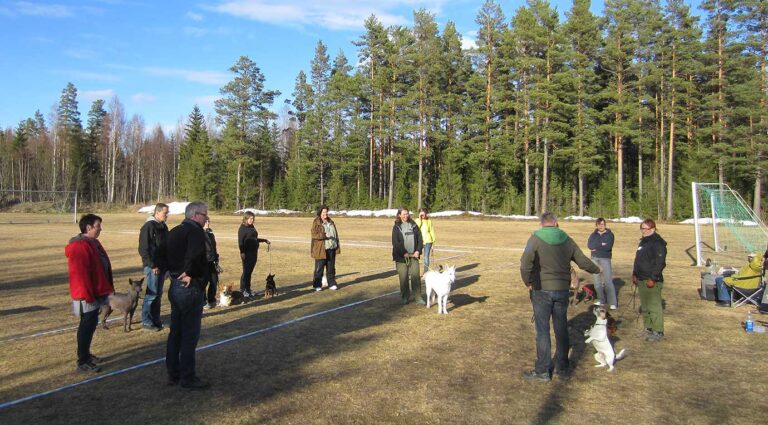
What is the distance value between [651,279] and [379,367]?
4.21 meters

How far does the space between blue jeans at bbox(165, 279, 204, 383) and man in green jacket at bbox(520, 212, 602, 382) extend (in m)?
3.50

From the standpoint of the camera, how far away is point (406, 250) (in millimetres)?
9188

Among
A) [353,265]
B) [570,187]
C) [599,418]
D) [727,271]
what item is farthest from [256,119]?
[599,418]

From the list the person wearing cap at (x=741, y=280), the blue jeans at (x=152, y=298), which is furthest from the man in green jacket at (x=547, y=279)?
the person wearing cap at (x=741, y=280)

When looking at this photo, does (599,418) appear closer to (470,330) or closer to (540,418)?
(540,418)

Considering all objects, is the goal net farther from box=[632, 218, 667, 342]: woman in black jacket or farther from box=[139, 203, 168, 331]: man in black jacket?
box=[632, 218, 667, 342]: woman in black jacket

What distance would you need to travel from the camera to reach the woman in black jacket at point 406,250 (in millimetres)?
9156

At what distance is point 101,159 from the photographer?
76.1 m

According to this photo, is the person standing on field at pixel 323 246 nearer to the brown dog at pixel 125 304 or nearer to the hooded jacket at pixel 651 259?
the brown dog at pixel 125 304

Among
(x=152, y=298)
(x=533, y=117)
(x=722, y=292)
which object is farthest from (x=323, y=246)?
(x=533, y=117)

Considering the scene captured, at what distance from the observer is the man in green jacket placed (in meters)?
5.30

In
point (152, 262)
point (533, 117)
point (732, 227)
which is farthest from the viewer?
point (533, 117)

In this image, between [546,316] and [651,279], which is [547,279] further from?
[651,279]

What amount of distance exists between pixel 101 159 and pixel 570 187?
229 ft
